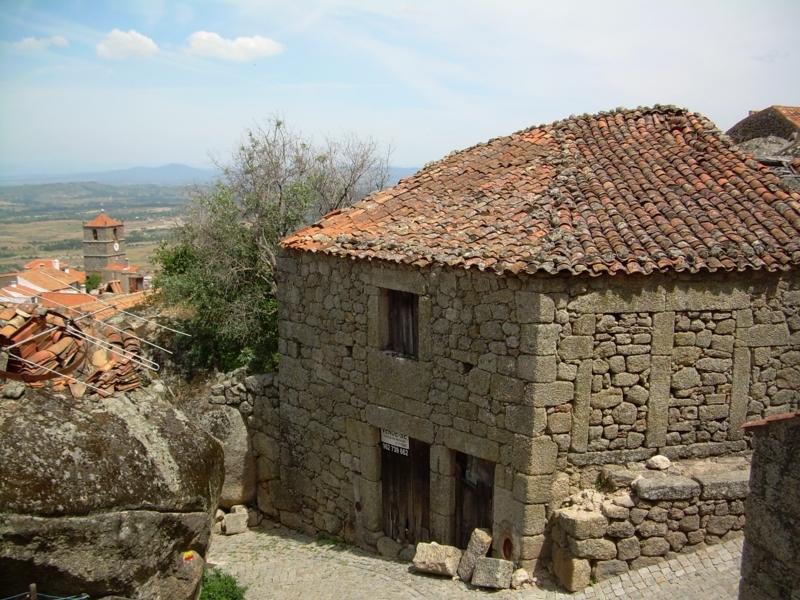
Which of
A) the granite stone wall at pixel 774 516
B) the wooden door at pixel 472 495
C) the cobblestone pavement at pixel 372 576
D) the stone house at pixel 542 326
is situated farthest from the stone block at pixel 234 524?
the granite stone wall at pixel 774 516

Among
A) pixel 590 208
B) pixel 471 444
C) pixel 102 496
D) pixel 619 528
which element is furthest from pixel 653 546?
pixel 102 496

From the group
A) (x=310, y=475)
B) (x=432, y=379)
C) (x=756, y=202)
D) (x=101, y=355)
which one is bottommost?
(x=310, y=475)

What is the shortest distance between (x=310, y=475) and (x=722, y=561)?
6.28 metres

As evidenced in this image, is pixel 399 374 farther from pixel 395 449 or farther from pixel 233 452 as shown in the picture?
pixel 233 452

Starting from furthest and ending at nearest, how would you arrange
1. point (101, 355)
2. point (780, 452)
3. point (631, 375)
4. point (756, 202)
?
1. point (756, 202)
2. point (631, 375)
3. point (101, 355)
4. point (780, 452)

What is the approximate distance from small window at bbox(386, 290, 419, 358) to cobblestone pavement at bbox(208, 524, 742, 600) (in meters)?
3.00

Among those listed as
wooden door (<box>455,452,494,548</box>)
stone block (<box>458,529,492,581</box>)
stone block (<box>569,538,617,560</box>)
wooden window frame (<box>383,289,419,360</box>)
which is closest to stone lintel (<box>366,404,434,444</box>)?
wooden door (<box>455,452,494,548</box>)

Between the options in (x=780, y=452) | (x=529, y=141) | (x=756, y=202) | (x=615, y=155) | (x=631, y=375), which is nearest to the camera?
(x=780, y=452)

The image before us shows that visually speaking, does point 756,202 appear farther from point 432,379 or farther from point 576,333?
point 432,379

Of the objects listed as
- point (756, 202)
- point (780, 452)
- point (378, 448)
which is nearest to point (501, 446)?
point (378, 448)

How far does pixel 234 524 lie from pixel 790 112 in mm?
16793

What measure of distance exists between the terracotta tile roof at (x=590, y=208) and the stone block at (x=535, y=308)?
1.32 feet

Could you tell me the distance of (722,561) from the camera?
856cm

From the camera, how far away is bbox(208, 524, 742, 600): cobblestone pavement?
8336 millimetres
